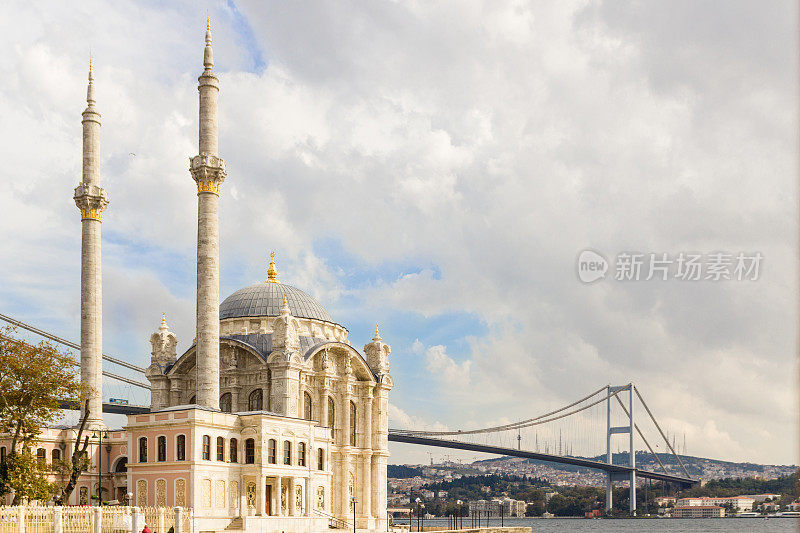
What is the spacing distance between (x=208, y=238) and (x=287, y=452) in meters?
10.9

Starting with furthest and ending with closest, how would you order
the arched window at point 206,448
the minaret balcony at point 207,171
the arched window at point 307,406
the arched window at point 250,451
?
the arched window at point 307,406, the minaret balcony at point 207,171, the arched window at point 250,451, the arched window at point 206,448

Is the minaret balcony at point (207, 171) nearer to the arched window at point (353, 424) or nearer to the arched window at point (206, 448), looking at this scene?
the arched window at point (206, 448)

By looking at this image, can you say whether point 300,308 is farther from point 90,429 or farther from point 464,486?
point 464,486

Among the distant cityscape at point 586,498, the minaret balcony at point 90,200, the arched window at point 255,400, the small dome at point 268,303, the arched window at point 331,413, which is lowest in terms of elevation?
the distant cityscape at point 586,498

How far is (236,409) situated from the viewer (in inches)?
2096

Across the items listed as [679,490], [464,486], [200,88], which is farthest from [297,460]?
[464,486]

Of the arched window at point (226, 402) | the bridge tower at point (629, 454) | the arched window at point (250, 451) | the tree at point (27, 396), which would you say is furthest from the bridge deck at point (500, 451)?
the tree at point (27, 396)

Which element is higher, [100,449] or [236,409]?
[236,409]

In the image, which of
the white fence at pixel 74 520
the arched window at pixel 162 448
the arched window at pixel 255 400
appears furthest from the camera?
the arched window at pixel 255 400

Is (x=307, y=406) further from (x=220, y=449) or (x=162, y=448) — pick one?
(x=162, y=448)

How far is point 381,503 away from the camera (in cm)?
5912

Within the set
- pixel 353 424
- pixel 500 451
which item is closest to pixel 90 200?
pixel 353 424

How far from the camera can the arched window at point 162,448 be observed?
43812mm

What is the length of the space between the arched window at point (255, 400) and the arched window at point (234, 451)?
7061 mm
